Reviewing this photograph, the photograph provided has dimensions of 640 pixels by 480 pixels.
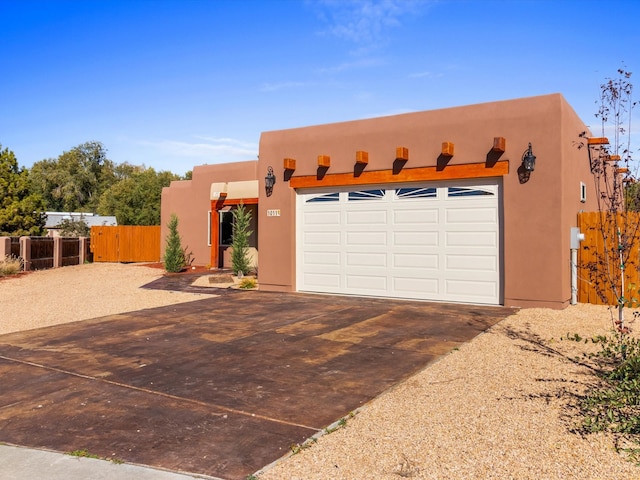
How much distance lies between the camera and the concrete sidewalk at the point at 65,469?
3.48 meters

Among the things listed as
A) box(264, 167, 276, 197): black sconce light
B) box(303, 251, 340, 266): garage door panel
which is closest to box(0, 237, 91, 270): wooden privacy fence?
Answer: box(264, 167, 276, 197): black sconce light

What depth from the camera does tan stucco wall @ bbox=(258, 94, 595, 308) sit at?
33.4ft

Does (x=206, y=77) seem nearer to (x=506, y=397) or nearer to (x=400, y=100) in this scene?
(x=400, y=100)

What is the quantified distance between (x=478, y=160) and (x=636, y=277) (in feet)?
13.8

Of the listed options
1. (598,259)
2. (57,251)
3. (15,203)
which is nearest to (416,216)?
(598,259)

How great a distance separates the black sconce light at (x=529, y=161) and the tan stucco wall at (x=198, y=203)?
42.1 ft

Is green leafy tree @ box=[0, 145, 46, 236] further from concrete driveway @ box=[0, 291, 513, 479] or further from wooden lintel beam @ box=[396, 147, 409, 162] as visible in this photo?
wooden lintel beam @ box=[396, 147, 409, 162]

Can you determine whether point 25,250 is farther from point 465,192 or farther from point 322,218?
point 465,192

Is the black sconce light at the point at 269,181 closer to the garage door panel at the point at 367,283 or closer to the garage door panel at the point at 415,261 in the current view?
the garage door panel at the point at 367,283

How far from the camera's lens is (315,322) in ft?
30.6

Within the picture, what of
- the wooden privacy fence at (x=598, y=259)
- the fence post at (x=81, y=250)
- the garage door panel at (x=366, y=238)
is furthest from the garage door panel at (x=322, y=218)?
the fence post at (x=81, y=250)

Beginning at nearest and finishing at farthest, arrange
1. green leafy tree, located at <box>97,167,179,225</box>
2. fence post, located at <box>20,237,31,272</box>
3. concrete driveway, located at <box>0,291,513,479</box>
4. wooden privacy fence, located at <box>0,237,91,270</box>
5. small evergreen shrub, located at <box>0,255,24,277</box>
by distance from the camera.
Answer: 1. concrete driveway, located at <box>0,291,513,479</box>
2. small evergreen shrub, located at <box>0,255,24,277</box>
3. wooden privacy fence, located at <box>0,237,91,270</box>
4. fence post, located at <box>20,237,31,272</box>
5. green leafy tree, located at <box>97,167,179,225</box>

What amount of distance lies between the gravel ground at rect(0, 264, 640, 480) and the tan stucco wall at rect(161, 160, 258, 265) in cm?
1535

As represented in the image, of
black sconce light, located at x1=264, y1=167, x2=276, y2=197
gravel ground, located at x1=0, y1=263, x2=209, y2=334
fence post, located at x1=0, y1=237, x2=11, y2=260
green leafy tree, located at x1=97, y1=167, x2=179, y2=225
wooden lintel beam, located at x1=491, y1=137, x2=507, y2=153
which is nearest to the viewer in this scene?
wooden lintel beam, located at x1=491, y1=137, x2=507, y2=153
